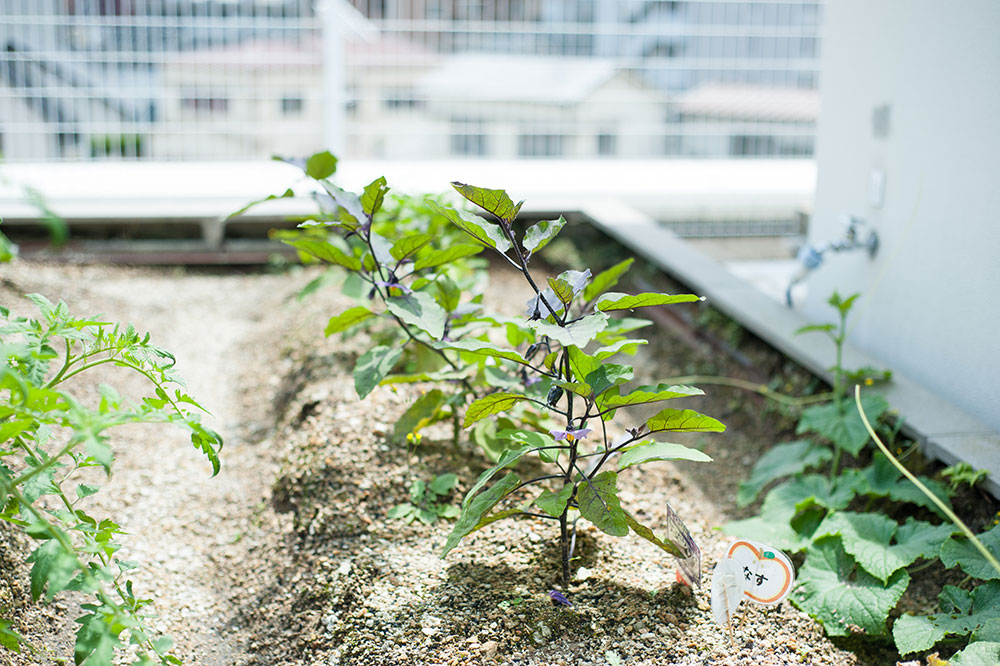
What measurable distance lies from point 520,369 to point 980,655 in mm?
1014

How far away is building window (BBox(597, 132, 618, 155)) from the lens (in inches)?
229

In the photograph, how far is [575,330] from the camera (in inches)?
56.0

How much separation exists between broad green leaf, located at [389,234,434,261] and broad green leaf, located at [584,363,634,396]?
0.51m

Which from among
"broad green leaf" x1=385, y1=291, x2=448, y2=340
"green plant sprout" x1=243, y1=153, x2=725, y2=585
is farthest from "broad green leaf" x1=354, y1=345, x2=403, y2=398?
"broad green leaf" x1=385, y1=291, x2=448, y2=340

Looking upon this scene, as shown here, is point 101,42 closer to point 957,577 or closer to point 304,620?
point 304,620

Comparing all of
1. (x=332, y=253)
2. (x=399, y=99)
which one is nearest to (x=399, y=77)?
(x=399, y=99)

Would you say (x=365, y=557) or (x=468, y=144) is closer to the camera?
(x=365, y=557)

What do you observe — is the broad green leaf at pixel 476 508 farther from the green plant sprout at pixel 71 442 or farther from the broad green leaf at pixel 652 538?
the green plant sprout at pixel 71 442

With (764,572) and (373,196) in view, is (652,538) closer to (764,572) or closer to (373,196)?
(764,572)

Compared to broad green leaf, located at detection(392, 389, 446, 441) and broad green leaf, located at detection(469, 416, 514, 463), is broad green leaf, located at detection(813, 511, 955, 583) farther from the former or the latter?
broad green leaf, located at detection(392, 389, 446, 441)

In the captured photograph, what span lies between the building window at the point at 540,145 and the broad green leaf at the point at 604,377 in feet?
14.8

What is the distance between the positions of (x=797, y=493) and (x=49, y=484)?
165 centimetres

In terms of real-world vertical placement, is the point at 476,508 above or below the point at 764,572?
above

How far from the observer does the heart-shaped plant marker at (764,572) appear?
1541mm
